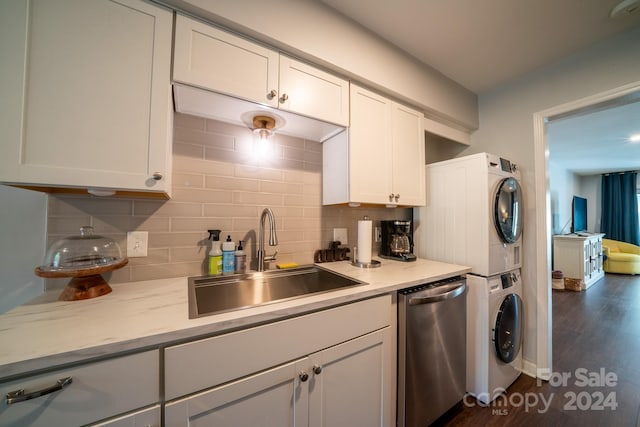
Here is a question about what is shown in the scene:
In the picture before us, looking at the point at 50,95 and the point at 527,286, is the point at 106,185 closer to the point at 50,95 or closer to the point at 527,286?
the point at 50,95

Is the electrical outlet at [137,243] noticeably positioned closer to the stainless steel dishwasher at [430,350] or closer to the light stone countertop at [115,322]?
the light stone countertop at [115,322]

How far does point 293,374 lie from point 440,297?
3.13 ft

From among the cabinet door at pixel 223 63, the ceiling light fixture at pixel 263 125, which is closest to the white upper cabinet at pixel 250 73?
the cabinet door at pixel 223 63

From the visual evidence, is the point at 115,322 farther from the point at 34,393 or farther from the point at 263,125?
the point at 263,125

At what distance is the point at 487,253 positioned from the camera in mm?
1550

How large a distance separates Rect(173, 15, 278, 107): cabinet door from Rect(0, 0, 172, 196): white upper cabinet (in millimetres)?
61

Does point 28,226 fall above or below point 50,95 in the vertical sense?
below

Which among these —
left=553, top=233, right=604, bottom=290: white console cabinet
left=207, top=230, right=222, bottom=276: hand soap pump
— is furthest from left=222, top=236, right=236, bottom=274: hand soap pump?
left=553, top=233, right=604, bottom=290: white console cabinet

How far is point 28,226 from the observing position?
98 cm

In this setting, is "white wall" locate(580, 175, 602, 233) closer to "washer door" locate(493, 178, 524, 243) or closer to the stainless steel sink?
"washer door" locate(493, 178, 524, 243)

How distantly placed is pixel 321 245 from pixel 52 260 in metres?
1.39

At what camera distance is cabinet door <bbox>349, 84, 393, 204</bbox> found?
1478 millimetres

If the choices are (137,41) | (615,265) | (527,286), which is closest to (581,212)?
(615,265)

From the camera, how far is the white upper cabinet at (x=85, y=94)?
74cm
